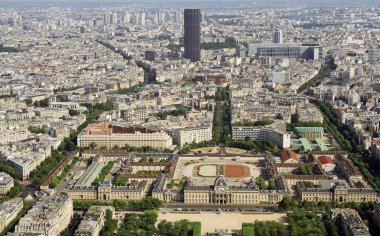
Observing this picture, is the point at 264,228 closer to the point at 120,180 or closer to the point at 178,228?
the point at 178,228

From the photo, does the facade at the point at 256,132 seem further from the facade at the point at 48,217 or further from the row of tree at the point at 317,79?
the row of tree at the point at 317,79

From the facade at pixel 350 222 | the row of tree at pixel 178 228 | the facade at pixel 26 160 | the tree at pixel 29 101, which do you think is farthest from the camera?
the tree at pixel 29 101

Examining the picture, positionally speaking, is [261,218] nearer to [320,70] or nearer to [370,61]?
[320,70]

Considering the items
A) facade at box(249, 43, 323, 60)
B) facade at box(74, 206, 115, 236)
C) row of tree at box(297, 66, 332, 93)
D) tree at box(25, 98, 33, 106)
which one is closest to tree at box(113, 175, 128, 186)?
facade at box(74, 206, 115, 236)

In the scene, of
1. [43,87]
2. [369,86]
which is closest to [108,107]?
[43,87]

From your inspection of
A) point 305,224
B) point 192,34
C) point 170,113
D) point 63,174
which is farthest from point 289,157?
point 192,34

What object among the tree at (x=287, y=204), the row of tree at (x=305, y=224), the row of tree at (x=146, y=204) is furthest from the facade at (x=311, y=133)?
the row of tree at (x=146, y=204)

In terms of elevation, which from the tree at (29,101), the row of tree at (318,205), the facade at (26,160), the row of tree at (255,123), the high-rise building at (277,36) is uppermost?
the high-rise building at (277,36)
